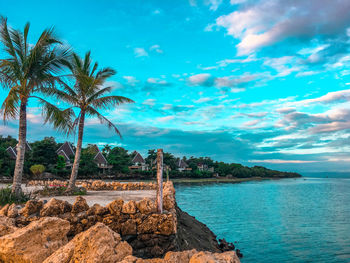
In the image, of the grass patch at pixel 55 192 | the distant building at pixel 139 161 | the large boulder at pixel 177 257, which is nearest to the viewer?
the large boulder at pixel 177 257

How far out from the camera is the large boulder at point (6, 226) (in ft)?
21.3

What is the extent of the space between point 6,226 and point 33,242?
1.88m

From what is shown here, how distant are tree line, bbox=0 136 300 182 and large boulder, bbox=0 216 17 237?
572cm

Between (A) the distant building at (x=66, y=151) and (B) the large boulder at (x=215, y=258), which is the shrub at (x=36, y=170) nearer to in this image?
(A) the distant building at (x=66, y=151)

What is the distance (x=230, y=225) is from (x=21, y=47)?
1725 centimetres

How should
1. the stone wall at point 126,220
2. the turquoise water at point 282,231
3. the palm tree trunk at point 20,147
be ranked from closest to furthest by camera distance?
the stone wall at point 126,220
the palm tree trunk at point 20,147
the turquoise water at point 282,231

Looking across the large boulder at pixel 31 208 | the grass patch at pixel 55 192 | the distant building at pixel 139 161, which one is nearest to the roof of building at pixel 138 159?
the distant building at pixel 139 161

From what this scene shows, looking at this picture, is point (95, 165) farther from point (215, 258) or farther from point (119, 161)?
point (215, 258)

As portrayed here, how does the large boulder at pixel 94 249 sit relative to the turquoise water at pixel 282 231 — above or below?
above

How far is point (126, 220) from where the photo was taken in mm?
7633

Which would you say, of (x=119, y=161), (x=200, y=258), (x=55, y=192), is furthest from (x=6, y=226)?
(x=119, y=161)

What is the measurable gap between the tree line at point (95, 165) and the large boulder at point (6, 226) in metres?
5.72

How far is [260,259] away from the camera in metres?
12.5

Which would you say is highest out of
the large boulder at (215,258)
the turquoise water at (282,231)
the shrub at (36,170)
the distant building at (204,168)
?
the distant building at (204,168)
